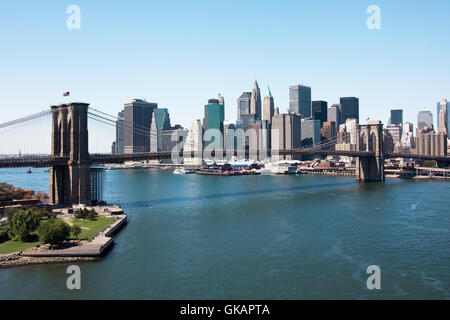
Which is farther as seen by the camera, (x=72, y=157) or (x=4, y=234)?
(x=72, y=157)

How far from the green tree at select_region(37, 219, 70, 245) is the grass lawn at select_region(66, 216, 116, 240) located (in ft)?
6.28

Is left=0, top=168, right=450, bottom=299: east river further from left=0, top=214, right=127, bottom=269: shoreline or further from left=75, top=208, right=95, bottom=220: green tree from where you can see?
left=75, top=208, right=95, bottom=220: green tree

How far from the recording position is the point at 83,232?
1230 inches

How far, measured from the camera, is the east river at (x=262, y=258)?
2094 centimetres

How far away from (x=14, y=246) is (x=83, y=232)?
487 centimetres

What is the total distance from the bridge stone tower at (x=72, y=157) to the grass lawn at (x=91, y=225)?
7.35 metres

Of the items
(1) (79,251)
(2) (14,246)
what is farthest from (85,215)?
(1) (79,251)

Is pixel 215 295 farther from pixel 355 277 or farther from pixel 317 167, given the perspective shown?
pixel 317 167

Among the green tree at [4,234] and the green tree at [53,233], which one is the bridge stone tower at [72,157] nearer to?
the green tree at [4,234]

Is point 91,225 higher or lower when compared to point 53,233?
lower

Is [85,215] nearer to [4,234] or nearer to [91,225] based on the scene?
[91,225]

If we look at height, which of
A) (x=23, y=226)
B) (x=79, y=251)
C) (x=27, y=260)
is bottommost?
(x=27, y=260)

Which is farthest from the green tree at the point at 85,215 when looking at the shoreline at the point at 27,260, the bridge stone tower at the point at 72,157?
the shoreline at the point at 27,260
